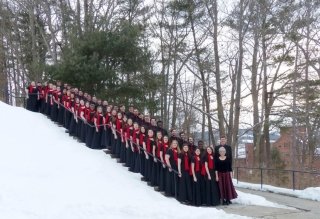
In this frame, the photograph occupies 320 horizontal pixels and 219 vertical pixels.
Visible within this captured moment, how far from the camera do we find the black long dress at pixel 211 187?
1452 centimetres

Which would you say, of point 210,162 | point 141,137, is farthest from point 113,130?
point 210,162

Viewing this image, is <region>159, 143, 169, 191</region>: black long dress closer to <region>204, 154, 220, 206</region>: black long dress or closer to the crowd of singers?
the crowd of singers

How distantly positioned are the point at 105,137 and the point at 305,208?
7377 mm

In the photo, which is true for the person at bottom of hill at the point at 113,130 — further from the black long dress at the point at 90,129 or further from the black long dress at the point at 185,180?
the black long dress at the point at 185,180

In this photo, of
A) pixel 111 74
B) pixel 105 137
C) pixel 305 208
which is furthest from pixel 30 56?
pixel 305 208

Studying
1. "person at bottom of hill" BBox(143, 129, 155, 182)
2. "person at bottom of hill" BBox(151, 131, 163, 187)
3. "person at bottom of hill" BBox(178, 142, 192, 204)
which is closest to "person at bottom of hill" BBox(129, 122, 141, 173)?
"person at bottom of hill" BBox(143, 129, 155, 182)

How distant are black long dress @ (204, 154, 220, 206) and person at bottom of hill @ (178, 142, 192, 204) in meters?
0.52

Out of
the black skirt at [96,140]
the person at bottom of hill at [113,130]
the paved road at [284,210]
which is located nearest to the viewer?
the paved road at [284,210]

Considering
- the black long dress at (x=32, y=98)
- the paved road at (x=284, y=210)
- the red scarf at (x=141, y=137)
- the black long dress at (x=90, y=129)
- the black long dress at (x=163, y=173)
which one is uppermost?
the black long dress at (x=32, y=98)

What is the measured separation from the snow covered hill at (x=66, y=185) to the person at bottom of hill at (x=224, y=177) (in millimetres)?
1508

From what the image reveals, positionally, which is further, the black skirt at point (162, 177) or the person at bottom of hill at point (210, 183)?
the black skirt at point (162, 177)

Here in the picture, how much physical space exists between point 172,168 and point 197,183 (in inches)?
31.4

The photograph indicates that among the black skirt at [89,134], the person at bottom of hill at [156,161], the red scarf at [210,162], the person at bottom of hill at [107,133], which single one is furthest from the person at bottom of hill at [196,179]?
the black skirt at [89,134]

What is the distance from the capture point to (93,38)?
25688mm
